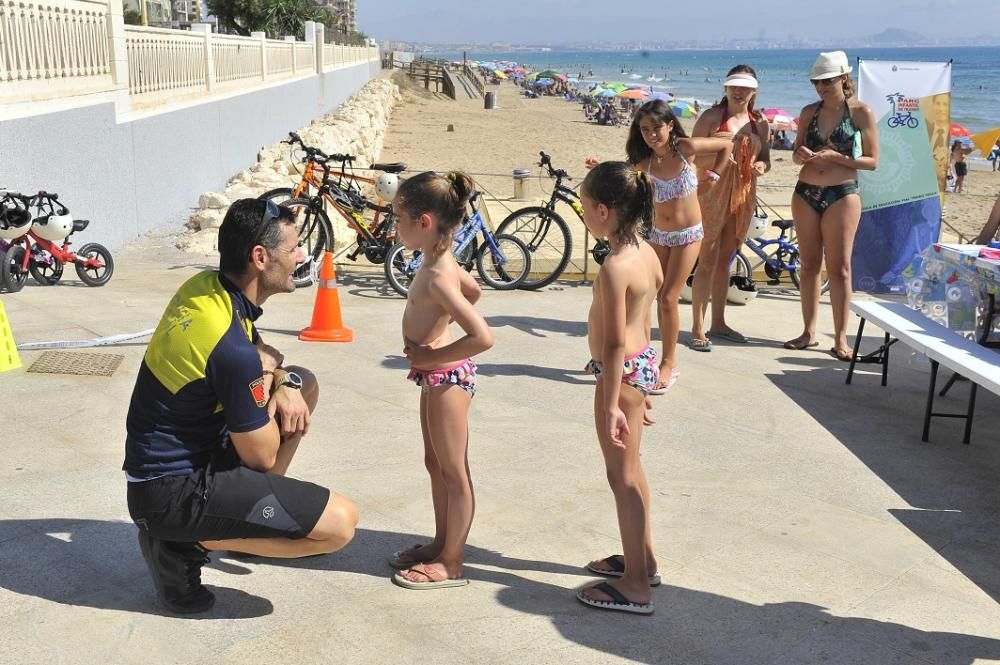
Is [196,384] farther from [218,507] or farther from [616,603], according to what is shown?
[616,603]

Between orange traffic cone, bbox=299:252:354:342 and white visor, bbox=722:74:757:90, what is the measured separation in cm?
313

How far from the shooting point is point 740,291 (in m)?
9.27

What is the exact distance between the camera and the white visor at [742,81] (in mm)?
7020

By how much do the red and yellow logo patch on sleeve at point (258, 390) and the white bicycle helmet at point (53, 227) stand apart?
5.69m

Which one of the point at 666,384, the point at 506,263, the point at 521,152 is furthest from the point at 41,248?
the point at 521,152

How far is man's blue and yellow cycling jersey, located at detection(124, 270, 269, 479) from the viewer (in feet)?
10.8

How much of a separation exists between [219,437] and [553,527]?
64.6 inches

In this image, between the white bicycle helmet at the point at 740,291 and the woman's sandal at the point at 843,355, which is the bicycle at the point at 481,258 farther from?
the woman's sandal at the point at 843,355

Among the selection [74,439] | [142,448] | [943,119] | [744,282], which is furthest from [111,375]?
[943,119]

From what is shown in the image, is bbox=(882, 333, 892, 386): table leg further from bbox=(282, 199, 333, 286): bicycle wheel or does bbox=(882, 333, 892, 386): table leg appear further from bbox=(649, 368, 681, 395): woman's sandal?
bbox=(282, 199, 333, 286): bicycle wheel

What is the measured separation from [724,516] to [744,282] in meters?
4.92

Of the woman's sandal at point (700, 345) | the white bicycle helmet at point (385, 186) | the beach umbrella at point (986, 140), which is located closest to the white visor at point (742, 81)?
the woman's sandal at point (700, 345)

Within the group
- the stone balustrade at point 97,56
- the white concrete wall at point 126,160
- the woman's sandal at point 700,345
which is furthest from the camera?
the stone balustrade at point 97,56

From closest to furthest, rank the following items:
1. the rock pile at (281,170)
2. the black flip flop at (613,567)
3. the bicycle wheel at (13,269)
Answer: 1. the black flip flop at (613,567)
2. the bicycle wheel at (13,269)
3. the rock pile at (281,170)
